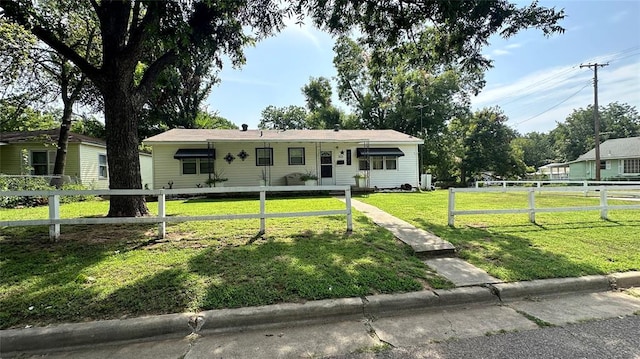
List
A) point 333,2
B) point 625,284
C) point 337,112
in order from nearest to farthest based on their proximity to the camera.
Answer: point 625,284 < point 333,2 < point 337,112

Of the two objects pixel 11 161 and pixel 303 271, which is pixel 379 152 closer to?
pixel 303 271

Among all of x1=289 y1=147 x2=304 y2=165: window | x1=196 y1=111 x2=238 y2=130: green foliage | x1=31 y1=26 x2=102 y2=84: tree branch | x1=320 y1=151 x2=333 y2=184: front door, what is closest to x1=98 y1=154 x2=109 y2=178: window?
x1=196 y1=111 x2=238 y2=130: green foliage

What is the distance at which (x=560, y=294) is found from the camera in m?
3.83

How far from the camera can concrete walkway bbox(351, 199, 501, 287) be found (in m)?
4.00

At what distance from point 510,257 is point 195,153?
15.1 m

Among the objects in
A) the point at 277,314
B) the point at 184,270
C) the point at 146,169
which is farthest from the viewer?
the point at 146,169

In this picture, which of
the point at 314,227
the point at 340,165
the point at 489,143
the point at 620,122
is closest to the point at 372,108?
the point at 489,143

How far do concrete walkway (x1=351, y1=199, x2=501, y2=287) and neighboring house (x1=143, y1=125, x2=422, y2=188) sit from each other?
10.7 m

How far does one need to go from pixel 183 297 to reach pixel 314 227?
3545mm

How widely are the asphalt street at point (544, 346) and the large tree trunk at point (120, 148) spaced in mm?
6147

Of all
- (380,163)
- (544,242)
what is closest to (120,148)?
(544,242)

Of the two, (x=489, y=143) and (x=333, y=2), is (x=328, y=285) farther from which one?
(x=489, y=143)

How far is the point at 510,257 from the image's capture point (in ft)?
15.5

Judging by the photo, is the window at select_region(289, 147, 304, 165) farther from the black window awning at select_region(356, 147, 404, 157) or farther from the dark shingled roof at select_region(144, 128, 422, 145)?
the black window awning at select_region(356, 147, 404, 157)
